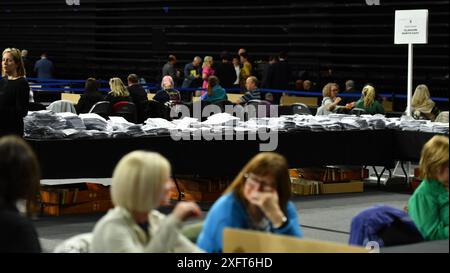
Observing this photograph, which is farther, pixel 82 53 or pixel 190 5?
pixel 82 53

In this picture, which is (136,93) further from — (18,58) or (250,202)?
(250,202)

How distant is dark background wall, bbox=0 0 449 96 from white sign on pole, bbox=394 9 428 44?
18.8 feet

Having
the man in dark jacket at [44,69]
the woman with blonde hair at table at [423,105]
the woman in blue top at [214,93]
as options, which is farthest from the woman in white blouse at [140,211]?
the man in dark jacket at [44,69]

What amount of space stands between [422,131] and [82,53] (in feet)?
54.6

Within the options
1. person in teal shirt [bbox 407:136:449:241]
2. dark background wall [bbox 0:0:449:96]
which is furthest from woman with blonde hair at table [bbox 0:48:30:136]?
dark background wall [bbox 0:0:449:96]

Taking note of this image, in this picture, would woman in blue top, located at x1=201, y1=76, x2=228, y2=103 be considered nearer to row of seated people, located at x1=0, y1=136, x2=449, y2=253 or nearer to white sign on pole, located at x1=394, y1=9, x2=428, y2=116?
white sign on pole, located at x1=394, y1=9, x2=428, y2=116

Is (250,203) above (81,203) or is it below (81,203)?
above

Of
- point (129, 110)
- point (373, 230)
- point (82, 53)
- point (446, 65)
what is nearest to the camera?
point (373, 230)

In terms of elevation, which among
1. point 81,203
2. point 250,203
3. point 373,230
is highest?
point 250,203

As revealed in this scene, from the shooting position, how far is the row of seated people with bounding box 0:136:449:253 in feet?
10.7

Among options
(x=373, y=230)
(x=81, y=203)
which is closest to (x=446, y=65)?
(x=81, y=203)

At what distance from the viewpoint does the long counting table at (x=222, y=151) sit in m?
8.64
